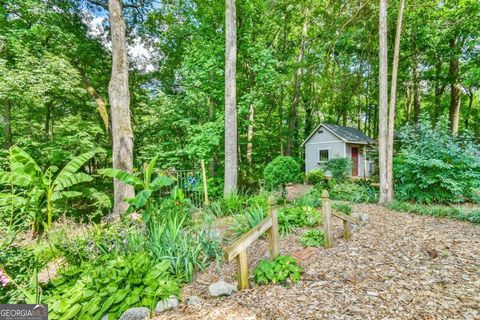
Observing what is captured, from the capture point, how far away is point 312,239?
3.87 meters

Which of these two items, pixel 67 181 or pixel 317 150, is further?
pixel 317 150

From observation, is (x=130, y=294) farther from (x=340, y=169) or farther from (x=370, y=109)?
(x=370, y=109)

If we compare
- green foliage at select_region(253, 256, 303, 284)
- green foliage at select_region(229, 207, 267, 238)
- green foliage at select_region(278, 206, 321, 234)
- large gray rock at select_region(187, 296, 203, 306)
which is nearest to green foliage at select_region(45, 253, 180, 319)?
large gray rock at select_region(187, 296, 203, 306)

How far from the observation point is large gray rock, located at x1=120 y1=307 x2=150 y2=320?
239 cm

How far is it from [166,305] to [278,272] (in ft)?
4.43

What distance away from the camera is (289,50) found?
15.9 meters

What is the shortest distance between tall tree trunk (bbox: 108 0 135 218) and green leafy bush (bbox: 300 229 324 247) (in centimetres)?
466

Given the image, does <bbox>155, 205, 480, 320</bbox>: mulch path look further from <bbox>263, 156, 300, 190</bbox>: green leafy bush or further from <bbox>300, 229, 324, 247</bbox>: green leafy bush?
<bbox>263, 156, 300, 190</bbox>: green leafy bush

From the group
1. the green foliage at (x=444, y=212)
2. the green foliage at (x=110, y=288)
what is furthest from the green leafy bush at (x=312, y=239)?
the green foliage at (x=444, y=212)

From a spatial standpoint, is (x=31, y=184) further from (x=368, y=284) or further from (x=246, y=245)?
(x=368, y=284)

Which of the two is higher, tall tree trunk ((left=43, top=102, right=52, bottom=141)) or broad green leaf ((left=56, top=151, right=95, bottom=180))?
tall tree trunk ((left=43, top=102, right=52, bottom=141))

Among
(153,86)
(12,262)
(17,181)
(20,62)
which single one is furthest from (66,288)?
(153,86)

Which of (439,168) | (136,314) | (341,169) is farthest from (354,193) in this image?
(136,314)

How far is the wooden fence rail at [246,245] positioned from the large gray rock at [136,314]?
3.42 ft
